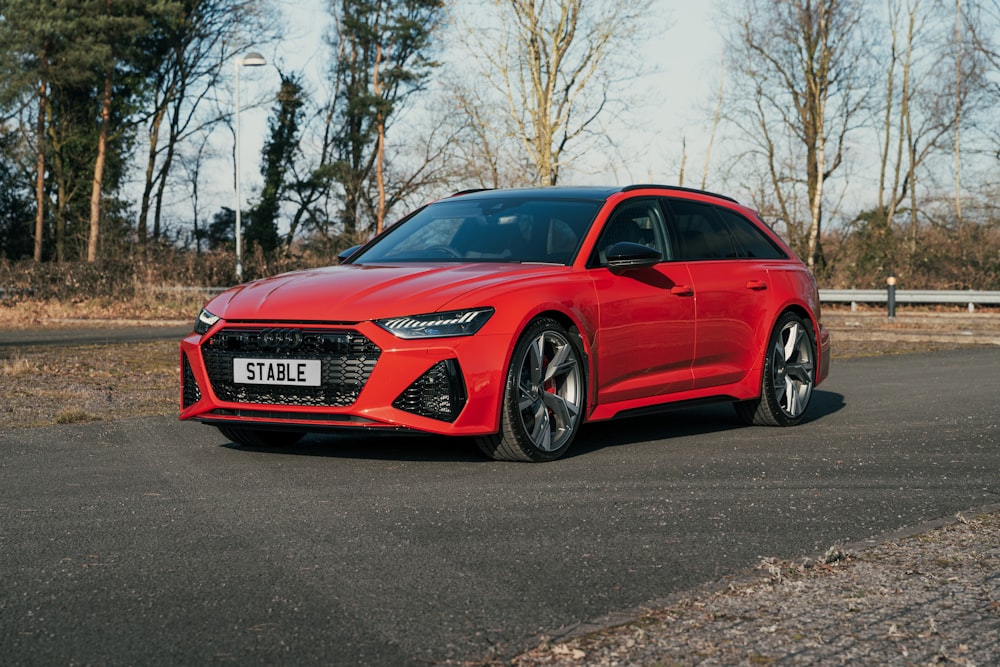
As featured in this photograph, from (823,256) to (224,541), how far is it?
40.4 m

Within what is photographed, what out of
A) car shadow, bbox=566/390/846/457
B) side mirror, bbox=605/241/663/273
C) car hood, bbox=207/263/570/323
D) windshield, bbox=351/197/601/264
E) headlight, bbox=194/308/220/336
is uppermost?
windshield, bbox=351/197/601/264

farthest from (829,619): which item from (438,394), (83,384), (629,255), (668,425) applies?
(83,384)

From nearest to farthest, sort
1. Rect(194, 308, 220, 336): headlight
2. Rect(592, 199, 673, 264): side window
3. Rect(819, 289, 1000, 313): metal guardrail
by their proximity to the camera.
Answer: Rect(194, 308, 220, 336): headlight → Rect(592, 199, 673, 264): side window → Rect(819, 289, 1000, 313): metal guardrail

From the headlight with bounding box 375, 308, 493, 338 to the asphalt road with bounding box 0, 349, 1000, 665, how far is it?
697 millimetres

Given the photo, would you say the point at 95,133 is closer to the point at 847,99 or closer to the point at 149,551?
the point at 847,99

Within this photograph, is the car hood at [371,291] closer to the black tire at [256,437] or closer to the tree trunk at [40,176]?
the black tire at [256,437]

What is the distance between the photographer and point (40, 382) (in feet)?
39.4

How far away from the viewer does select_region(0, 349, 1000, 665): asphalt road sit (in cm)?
382

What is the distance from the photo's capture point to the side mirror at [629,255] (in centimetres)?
775

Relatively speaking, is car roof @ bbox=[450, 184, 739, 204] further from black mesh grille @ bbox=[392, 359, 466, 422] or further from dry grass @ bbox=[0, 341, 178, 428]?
dry grass @ bbox=[0, 341, 178, 428]

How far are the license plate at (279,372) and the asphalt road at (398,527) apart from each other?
1.48 ft

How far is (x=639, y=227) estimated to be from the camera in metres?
8.41

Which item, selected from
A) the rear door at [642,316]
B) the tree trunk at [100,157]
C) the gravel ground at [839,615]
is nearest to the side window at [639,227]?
the rear door at [642,316]

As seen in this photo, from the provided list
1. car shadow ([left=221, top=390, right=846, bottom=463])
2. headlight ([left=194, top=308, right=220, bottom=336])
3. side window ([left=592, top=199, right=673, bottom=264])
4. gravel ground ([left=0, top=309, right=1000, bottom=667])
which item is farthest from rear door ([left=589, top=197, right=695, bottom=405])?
gravel ground ([left=0, top=309, right=1000, bottom=667])
